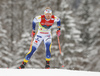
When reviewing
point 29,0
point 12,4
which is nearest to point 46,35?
point 29,0

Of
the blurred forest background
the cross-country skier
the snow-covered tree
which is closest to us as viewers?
the cross-country skier

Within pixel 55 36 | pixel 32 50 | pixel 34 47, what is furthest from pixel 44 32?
pixel 55 36

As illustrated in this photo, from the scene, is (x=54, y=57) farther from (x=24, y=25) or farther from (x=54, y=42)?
(x=24, y=25)

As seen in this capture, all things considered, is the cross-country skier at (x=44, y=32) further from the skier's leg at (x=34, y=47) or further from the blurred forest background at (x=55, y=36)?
the blurred forest background at (x=55, y=36)

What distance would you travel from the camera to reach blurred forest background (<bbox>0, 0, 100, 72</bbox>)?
55.7ft

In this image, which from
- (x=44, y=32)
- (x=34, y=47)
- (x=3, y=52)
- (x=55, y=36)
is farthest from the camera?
(x=3, y=52)

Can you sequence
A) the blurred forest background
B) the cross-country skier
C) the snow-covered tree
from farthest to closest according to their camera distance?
1. the snow-covered tree
2. the blurred forest background
3. the cross-country skier

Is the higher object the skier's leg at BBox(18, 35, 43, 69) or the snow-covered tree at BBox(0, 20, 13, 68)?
the skier's leg at BBox(18, 35, 43, 69)

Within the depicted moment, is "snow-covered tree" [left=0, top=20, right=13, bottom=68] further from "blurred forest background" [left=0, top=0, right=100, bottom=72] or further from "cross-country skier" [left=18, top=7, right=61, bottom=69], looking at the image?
"cross-country skier" [left=18, top=7, right=61, bottom=69]

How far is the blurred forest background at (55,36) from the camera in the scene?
55.7 ft

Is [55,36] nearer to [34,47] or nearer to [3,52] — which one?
[3,52]

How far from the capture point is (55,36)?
55.4ft

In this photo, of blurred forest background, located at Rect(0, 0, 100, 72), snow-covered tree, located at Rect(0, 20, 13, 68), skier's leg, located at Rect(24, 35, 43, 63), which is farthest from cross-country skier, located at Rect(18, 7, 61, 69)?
snow-covered tree, located at Rect(0, 20, 13, 68)

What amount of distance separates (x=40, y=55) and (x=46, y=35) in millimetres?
12272
